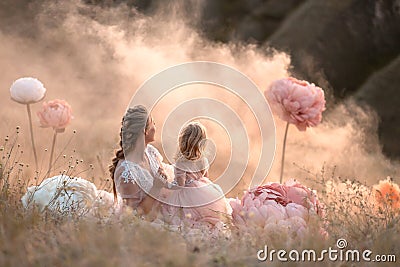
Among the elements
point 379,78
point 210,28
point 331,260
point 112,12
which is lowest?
point 331,260

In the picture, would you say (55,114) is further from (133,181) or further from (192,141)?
(192,141)

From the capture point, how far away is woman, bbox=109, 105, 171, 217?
17.8ft

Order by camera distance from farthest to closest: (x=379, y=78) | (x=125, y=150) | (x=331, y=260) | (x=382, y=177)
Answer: (x=379, y=78) → (x=382, y=177) → (x=125, y=150) → (x=331, y=260)

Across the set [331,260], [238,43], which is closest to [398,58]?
[238,43]

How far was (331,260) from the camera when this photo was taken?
344cm

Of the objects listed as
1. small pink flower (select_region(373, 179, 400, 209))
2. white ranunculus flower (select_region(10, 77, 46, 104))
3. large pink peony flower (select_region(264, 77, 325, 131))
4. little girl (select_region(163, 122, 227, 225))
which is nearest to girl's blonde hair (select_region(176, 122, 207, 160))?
little girl (select_region(163, 122, 227, 225))

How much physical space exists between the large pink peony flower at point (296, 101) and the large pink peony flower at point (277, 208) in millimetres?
1126

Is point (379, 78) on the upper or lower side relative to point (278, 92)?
upper

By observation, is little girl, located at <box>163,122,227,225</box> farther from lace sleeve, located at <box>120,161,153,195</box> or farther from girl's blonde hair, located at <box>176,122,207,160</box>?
lace sleeve, located at <box>120,161,153,195</box>

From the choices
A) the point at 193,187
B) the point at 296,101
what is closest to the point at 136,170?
the point at 193,187

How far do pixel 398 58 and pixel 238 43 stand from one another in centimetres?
374

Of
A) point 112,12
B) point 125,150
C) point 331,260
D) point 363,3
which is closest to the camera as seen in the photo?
point 331,260

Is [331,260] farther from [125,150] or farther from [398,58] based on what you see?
[398,58]

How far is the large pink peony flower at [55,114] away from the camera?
6.57 m
